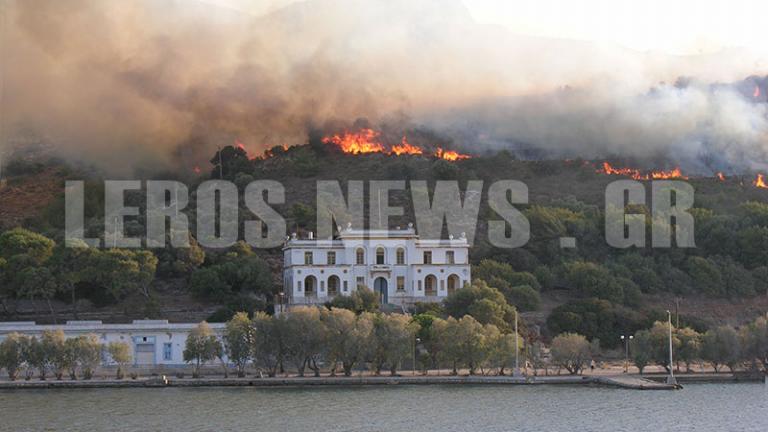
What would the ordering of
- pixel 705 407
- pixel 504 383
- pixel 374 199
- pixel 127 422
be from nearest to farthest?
pixel 127 422 < pixel 705 407 < pixel 504 383 < pixel 374 199

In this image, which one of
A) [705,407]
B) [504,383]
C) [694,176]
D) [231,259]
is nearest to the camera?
[705,407]

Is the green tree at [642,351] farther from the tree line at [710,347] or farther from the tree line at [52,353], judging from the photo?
the tree line at [52,353]

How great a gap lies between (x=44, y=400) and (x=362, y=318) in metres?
17.8

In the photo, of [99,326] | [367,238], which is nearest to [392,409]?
[99,326]

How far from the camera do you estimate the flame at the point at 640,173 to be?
13338 centimetres

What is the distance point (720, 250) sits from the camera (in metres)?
112

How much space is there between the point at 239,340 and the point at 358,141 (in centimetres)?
6238

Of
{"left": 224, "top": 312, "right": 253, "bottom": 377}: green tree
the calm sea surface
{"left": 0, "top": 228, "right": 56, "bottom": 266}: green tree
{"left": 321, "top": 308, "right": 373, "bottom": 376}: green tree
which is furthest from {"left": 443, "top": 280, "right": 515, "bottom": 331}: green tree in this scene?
{"left": 0, "top": 228, "right": 56, "bottom": 266}: green tree

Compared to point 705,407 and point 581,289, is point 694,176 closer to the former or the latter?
point 581,289

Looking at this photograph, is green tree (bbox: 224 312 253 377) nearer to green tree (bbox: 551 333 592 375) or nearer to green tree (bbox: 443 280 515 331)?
green tree (bbox: 443 280 515 331)

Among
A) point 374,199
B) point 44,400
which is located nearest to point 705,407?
point 44,400

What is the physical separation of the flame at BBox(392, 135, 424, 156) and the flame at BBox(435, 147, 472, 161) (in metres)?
1.71

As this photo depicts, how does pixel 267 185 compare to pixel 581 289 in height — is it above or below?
above

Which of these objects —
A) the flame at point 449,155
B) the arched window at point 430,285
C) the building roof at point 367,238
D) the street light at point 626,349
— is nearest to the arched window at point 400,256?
the building roof at point 367,238
